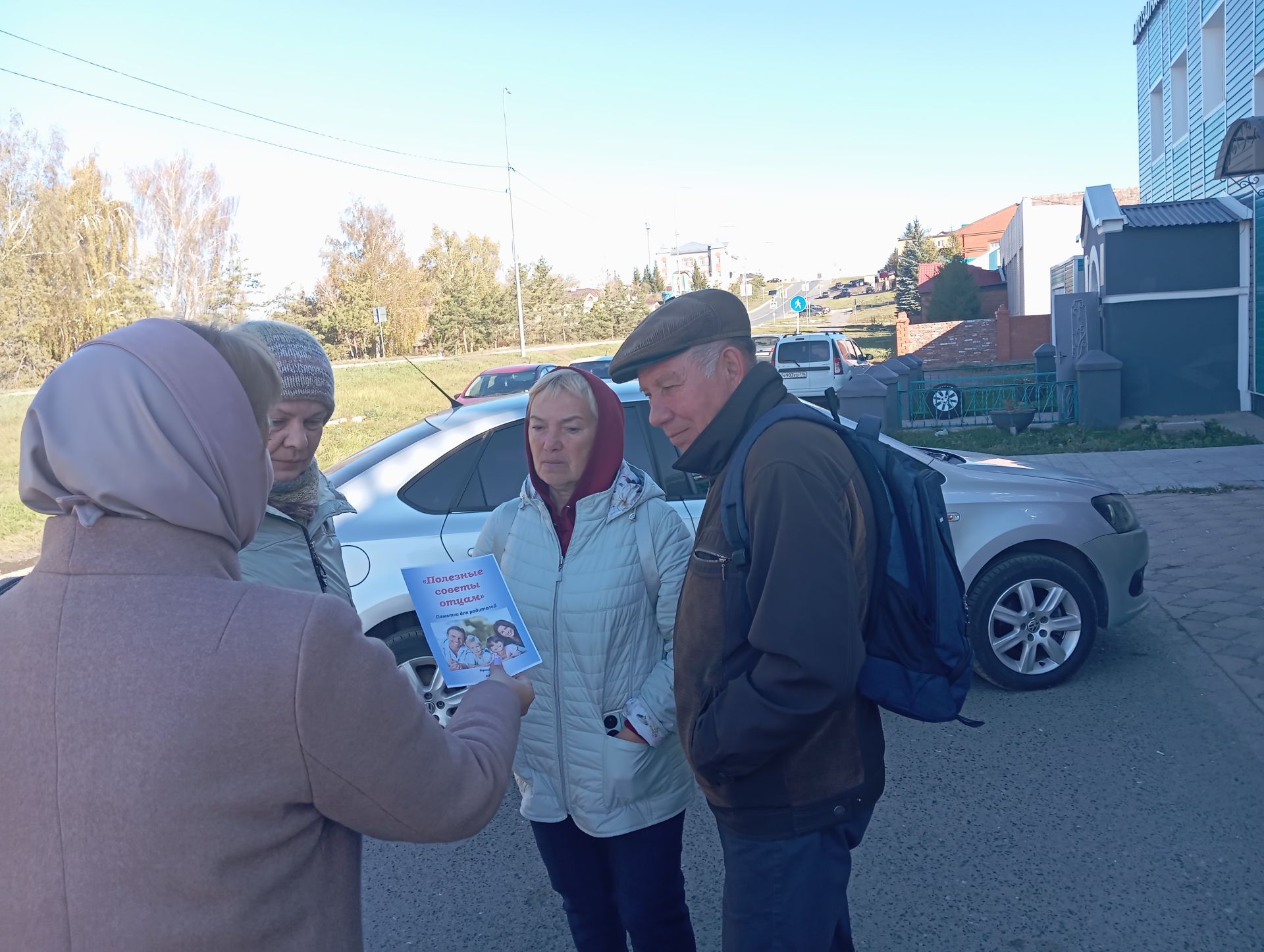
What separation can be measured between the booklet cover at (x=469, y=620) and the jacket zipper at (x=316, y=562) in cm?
27

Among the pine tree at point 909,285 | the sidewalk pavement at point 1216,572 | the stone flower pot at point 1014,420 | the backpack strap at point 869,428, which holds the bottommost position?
the sidewalk pavement at point 1216,572

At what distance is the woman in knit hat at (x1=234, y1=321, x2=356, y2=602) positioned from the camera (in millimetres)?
2271

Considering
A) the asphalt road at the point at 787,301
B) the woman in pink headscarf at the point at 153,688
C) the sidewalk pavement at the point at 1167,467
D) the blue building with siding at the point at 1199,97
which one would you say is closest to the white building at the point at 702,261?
the asphalt road at the point at 787,301

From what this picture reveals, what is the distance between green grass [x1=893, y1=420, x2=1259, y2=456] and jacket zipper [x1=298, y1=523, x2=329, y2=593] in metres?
11.7

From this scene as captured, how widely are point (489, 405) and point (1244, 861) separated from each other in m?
3.79

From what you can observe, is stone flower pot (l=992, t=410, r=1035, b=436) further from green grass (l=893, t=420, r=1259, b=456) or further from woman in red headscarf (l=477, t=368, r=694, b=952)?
woman in red headscarf (l=477, t=368, r=694, b=952)

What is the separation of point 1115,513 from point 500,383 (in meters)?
15.7

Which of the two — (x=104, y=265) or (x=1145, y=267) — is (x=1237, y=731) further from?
(x=104, y=265)

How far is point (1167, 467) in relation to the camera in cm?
1228

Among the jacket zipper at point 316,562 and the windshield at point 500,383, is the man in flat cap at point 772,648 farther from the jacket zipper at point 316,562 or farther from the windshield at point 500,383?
the windshield at point 500,383

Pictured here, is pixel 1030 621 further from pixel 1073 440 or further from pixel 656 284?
pixel 656 284

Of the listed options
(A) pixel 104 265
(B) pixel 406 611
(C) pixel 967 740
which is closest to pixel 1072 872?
(C) pixel 967 740

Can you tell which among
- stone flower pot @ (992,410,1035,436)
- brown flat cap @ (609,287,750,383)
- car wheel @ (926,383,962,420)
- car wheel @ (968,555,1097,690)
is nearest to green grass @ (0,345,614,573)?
car wheel @ (968,555,1097,690)

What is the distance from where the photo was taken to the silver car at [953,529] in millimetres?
4785
